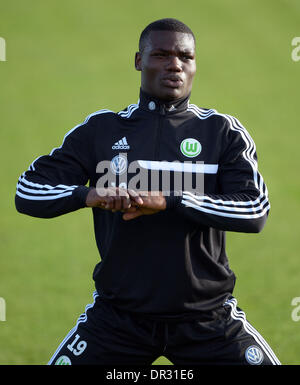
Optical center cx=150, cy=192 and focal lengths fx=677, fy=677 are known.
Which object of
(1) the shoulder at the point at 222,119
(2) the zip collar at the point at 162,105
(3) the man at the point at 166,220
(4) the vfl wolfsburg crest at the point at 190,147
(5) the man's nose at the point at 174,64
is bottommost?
(3) the man at the point at 166,220

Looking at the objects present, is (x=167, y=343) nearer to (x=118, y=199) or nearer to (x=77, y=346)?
(x=77, y=346)

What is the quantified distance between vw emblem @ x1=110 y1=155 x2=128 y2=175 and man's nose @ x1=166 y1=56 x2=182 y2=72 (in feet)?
1.76

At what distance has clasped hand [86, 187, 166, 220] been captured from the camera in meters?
3.19

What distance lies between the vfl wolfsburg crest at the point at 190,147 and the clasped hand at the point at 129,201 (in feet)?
1.25

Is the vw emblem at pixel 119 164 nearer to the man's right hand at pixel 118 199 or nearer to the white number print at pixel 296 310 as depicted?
the man's right hand at pixel 118 199

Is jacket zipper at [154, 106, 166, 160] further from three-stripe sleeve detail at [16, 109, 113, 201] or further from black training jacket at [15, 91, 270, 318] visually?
three-stripe sleeve detail at [16, 109, 113, 201]

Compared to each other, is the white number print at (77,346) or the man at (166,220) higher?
the man at (166,220)

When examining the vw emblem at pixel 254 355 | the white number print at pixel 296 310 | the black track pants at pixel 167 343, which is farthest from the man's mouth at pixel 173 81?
the white number print at pixel 296 310

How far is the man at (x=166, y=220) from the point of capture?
346cm

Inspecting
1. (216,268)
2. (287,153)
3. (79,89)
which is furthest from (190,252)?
(79,89)

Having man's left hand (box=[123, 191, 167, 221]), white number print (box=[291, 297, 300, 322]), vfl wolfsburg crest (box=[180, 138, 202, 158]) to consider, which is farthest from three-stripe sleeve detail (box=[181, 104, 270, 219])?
white number print (box=[291, 297, 300, 322])

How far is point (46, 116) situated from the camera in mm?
14578
